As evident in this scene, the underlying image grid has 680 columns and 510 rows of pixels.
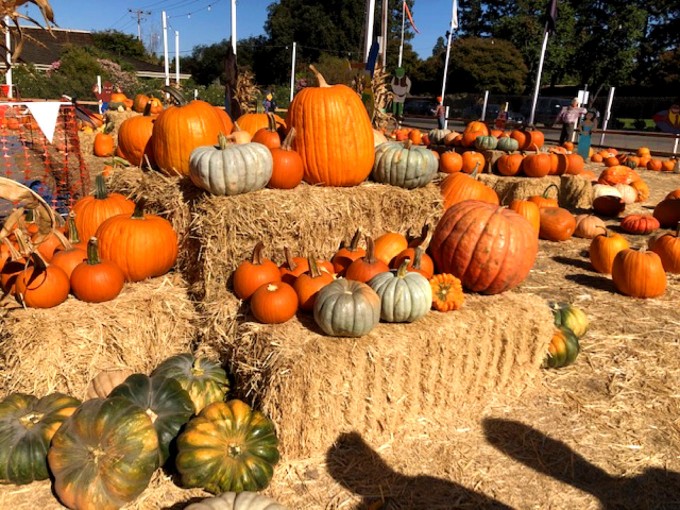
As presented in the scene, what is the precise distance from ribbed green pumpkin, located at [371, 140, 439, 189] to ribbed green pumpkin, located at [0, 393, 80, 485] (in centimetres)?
286

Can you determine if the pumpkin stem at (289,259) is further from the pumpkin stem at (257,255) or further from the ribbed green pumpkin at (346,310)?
the ribbed green pumpkin at (346,310)

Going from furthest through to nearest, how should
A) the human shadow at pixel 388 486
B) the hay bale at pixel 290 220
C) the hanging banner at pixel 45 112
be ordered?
the hanging banner at pixel 45 112 < the hay bale at pixel 290 220 < the human shadow at pixel 388 486

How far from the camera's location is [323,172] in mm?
4098

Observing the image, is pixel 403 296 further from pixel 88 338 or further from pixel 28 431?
pixel 28 431

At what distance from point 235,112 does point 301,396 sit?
17.7 feet

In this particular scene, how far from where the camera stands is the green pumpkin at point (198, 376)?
3.05 m

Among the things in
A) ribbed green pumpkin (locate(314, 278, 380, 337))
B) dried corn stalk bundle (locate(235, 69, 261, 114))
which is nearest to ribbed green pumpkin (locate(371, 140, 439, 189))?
ribbed green pumpkin (locate(314, 278, 380, 337))

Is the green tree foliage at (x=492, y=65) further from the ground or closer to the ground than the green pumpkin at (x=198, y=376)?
further from the ground

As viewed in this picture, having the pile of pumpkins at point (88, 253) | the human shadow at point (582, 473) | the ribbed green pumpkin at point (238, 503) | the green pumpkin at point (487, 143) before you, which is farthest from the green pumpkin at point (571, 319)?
the green pumpkin at point (487, 143)

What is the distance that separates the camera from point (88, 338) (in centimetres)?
313

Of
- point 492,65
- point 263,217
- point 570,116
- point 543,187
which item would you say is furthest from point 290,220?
point 492,65

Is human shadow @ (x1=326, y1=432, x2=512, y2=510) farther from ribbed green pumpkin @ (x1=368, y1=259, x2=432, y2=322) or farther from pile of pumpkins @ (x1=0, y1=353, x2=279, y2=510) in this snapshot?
ribbed green pumpkin @ (x1=368, y1=259, x2=432, y2=322)

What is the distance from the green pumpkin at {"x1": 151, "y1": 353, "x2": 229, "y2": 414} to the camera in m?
3.05

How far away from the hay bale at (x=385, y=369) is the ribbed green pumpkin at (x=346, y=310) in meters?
0.08
